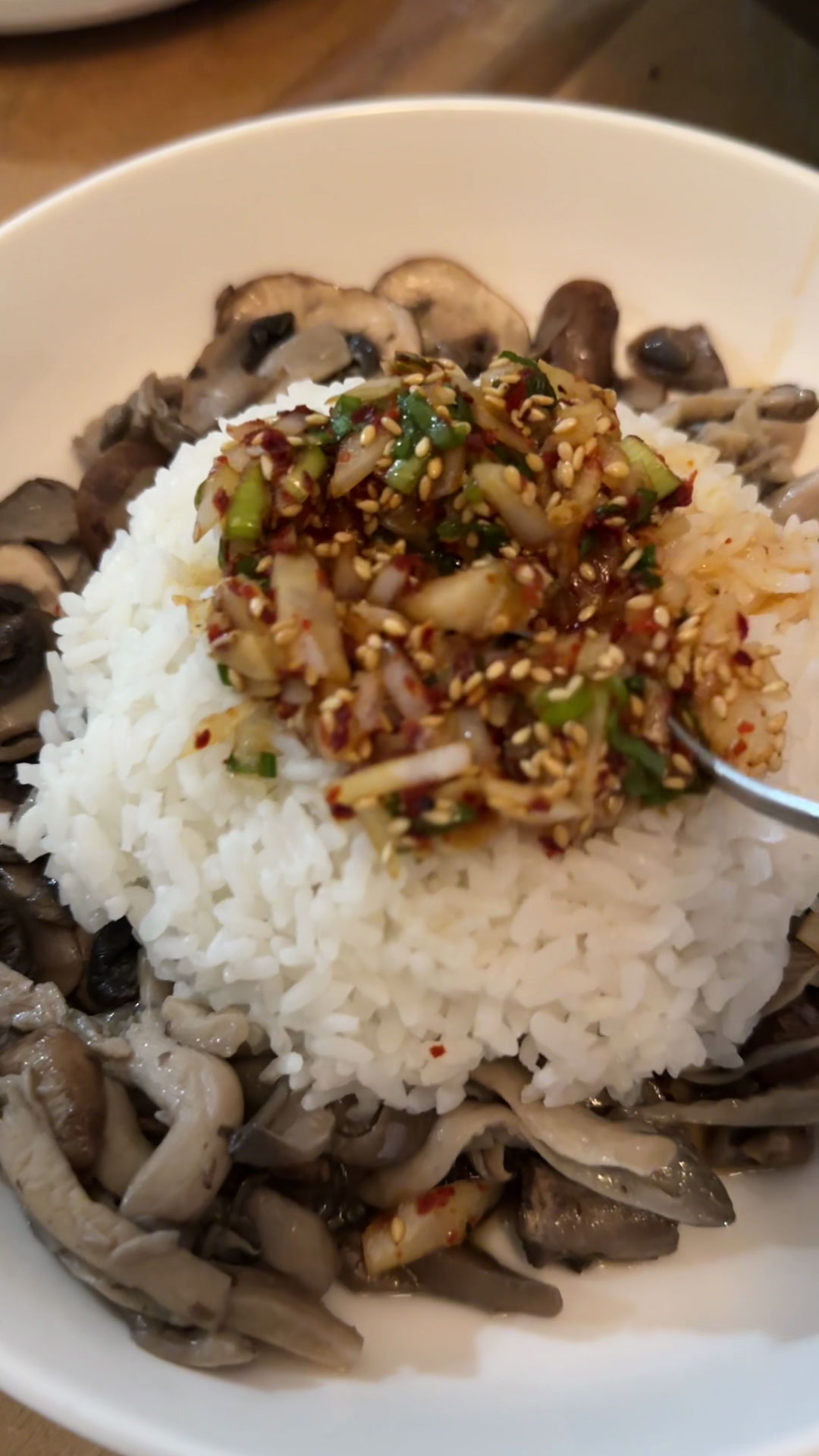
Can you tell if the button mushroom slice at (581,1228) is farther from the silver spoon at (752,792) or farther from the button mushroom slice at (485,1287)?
the silver spoon at (752,792)

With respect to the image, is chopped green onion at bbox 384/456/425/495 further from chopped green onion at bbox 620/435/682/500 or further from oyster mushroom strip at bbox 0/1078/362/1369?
oyster mushroom strip at bbox 0/1078/362/1369

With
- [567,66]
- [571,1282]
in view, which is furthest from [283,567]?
[567,66]

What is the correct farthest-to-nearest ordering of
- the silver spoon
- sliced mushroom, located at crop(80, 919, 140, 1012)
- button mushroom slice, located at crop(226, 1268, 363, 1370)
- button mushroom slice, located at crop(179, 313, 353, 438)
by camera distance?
button mushroom slice, located at crop(179, 313, 353, 438) < sliced mushroom, located at crop(80, 919, 140, 1012) < button mushroom slice, located at crop(226, 1268, 363, 1370) < the silver spoon

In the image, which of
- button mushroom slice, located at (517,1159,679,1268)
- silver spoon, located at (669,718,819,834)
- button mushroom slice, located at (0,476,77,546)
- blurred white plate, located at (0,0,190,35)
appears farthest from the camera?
blurred white plate, located at (0,0,190,35)

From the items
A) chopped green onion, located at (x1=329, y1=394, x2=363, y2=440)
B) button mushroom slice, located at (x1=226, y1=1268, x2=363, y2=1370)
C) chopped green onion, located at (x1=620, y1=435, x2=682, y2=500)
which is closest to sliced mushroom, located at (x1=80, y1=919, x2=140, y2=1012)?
button mushroom slice, located at (x1=226, y1=1268, x2=363, y2=1370)

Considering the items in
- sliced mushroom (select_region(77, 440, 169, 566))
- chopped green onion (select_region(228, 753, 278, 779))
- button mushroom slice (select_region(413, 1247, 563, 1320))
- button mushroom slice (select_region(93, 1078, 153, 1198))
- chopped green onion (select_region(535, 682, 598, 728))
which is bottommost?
button mushroom slice (select_region(413, 1247, 563, 1320))

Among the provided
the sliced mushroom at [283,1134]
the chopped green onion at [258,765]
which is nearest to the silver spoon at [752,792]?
the chopped green onion at [258,765]
